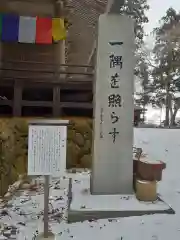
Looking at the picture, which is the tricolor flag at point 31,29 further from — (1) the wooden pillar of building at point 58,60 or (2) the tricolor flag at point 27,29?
(1) the wooden pillar of building at point 58,60

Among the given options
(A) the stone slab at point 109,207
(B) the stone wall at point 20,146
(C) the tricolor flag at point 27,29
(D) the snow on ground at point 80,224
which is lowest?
(D) the snow on ground at point 80,224

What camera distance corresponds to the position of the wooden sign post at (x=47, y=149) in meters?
3.68

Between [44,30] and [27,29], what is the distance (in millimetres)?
509

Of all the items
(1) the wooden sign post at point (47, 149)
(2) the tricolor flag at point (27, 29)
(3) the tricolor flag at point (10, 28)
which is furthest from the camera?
(2) the tricolor flag at point (27, 29)

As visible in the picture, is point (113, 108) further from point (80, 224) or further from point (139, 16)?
point (139, 16)

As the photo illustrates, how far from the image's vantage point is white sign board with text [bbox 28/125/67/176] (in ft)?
12.1

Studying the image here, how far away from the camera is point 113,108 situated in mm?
5523

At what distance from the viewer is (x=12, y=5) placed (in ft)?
32.4

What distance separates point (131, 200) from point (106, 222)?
Result: 0.81m

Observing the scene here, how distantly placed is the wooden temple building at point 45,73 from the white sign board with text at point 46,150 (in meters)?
5.35


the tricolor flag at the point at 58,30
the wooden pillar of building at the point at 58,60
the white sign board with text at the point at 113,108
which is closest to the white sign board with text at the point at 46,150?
the white sign board with text at the point at 113,108

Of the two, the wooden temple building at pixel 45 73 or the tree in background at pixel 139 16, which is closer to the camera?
the wooden temple building at pixel 45 73

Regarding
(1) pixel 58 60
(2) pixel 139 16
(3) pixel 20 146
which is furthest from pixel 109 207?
(2) pixel 139 16

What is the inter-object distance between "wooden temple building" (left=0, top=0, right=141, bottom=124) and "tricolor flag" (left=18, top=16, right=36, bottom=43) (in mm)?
265
